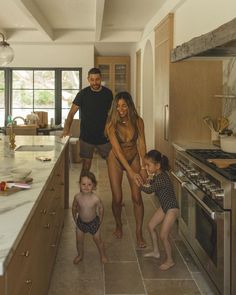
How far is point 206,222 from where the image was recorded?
281 centimetres

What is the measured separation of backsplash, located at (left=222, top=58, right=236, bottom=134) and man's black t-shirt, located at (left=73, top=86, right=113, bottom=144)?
4.11ft

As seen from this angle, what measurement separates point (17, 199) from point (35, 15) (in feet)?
16.6

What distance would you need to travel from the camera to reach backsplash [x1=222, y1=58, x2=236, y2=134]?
396 cm

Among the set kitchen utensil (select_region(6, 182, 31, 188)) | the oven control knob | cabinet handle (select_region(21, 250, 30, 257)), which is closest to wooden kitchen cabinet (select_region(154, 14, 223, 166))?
the oven control knob

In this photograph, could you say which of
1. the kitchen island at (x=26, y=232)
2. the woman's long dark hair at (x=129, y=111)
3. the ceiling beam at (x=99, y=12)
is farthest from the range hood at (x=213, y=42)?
the ceiling beam at (x=99, y=12)

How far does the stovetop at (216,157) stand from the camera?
95.9 inches

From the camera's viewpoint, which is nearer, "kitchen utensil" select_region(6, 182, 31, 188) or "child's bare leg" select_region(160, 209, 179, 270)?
"kitchen utensil" select_region(6, 182, 31, 188)

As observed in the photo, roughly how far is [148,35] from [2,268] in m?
6.98

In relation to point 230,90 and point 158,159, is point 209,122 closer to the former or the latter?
point 230,90

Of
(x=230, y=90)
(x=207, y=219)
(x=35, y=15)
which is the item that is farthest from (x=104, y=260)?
(x=35, y=15)

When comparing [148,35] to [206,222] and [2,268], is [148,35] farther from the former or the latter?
[2,268]

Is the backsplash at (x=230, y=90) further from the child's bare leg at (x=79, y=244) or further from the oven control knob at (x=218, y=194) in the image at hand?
the child's bare leg at (x=79, y=244)

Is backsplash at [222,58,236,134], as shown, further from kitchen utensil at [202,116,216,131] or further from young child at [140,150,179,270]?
young child at [140,150,179,270]

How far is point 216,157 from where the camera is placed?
309 cm
